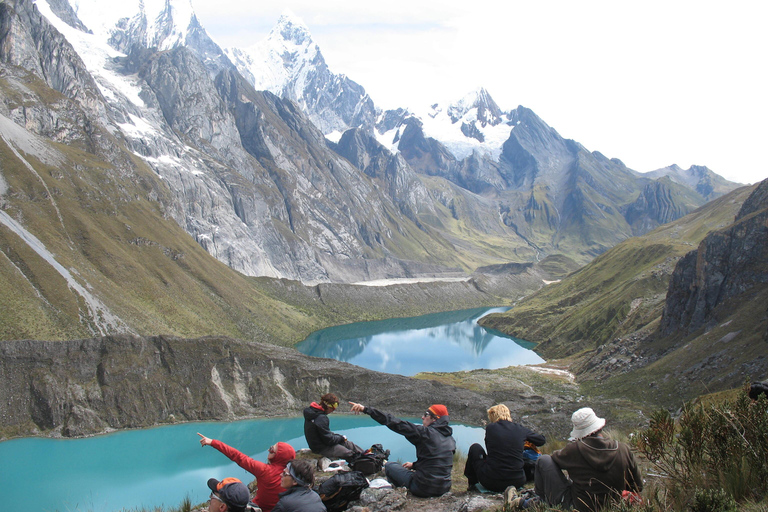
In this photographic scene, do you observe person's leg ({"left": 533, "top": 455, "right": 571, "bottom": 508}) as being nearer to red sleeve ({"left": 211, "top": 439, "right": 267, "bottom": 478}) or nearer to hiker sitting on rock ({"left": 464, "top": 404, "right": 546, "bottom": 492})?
hiker sitting on rock ({"left": 464, "top": 404, "right": 546, "bottom": 492})

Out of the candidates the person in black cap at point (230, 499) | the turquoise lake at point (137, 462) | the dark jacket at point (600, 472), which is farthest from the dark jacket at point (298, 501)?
the turquoise lake at point (137, 462)

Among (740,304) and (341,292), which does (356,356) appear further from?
(740,304)

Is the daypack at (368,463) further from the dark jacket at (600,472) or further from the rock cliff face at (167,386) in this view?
the rock cliff face at (167,386)

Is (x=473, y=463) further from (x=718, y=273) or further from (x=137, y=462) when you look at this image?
(x=718, y=273)

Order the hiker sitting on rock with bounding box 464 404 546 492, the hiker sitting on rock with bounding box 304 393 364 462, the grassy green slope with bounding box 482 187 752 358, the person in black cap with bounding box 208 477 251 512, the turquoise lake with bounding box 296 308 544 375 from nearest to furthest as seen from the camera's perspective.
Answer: the person in black cap with bounding box 208 477 251 512 < the hiker sitting on rock with bounding box 464 404 546 492 < the hiker sitting on rock with bounding box 304 393 364 462 < the grassy green slope with bounding box 482 187 752 358 < the turquoise lake with bounding box 296 308 544 375

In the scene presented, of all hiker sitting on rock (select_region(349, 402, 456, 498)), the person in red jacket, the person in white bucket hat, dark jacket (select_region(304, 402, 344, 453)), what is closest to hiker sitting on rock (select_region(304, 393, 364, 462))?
dark jacket (select_region(304, 402, 344, 453))
